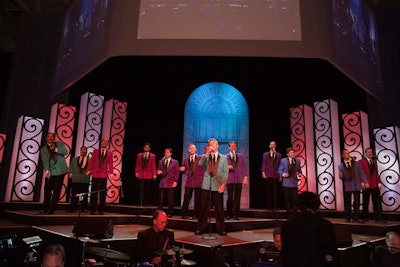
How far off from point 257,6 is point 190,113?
4.26 metres

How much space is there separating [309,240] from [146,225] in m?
4.68

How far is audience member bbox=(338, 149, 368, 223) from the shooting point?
6.17m

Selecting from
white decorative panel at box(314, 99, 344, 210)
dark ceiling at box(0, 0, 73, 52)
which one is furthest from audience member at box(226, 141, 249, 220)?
dark ceiling at box(0, 0, 73, 52)

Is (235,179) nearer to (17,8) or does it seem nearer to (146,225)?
(146,225)

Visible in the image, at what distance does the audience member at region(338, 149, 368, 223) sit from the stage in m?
0.47

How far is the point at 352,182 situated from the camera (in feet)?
A: 20.6

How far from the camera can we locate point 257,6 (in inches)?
201

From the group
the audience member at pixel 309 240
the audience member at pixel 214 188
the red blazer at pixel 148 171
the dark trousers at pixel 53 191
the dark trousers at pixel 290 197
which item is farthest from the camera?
the red blazer at pixel 148 171

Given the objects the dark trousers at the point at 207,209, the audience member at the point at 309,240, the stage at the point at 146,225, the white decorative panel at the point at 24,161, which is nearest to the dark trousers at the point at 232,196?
the stage at the point at 146,225

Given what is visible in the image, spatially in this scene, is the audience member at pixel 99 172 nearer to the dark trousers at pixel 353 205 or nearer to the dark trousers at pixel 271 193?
the dark trousers at pixel 271 193

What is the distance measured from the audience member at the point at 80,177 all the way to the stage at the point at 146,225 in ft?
1.65

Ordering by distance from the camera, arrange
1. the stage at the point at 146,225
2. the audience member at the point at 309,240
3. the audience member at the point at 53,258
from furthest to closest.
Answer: the stage at the point at 146,225, the audience member at the point at 309,240, the audience member at the point at 53,258

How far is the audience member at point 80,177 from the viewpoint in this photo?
697 cm

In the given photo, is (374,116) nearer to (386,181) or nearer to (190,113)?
(386,181)
